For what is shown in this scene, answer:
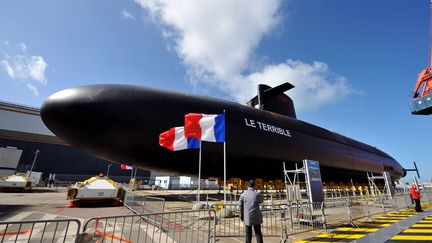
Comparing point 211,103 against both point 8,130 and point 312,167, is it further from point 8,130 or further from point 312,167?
point 8,130

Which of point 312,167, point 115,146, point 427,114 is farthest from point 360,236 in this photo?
point 427,114

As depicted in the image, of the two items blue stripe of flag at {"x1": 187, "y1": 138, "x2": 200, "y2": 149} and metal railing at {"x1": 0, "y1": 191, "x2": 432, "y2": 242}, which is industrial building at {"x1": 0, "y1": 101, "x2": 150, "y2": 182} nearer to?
metal railing at {"x1": 0, "y1": 191, "x2": 432, "y2": 242}

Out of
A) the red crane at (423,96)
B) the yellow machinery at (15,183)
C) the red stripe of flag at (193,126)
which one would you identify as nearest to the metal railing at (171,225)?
the red stripe of flag at (193,126)

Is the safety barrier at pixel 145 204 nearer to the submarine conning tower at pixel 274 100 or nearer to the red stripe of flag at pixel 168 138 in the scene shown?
the red stripe of flag at pixel 168 138

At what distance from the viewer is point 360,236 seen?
22.4ft

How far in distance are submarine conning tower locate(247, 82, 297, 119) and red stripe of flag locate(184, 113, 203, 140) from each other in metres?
10.2

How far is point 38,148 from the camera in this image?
53.8 meters

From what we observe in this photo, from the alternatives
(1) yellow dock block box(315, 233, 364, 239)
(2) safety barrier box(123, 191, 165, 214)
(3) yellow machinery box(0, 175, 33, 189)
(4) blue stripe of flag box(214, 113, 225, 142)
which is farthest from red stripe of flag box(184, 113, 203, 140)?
(3) yellow machinery box(0, 175, 33, 189)

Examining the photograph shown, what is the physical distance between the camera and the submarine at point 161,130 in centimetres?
997

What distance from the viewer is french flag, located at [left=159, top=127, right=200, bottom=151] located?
972cm

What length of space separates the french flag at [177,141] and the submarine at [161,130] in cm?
94

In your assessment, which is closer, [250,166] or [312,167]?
[312,167]

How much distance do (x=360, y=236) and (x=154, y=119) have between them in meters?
9.17

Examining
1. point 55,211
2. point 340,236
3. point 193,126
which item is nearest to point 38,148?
point 55,211
